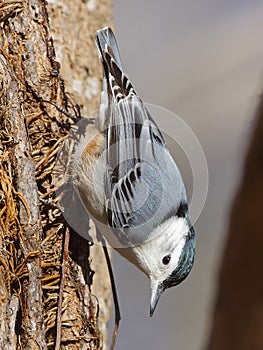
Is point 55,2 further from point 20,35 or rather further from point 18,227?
point 18,227

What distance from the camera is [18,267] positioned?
2.68 m

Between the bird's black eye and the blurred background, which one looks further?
the blurred background

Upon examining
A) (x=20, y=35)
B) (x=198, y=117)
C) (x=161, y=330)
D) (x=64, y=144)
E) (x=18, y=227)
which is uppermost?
(x=20, y=35)

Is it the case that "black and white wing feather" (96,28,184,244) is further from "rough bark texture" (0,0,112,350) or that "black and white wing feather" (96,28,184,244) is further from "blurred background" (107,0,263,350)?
"blurred background" (107,0,263,350)

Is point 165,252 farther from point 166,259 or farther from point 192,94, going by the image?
point 192,94

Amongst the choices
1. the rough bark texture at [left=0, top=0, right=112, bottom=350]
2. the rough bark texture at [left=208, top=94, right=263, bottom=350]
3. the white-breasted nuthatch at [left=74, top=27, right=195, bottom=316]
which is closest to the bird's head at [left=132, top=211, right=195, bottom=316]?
the white-breasted nuthatch at [left=74, top=27, right=195, bottom=316]

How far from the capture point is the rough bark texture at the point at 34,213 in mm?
2668

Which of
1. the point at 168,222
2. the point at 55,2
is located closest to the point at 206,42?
the point at 55,2

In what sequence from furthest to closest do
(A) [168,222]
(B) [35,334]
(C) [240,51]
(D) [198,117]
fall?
(D) [198,117]
(C) [240,51]
(A) [168,222]
(B) [35,334]

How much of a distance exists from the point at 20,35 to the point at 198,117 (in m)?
3.69

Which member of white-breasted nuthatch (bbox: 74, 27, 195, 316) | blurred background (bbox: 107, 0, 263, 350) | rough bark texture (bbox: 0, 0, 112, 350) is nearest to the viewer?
rough bark texture (bbox: 0, 0, 112, 350)

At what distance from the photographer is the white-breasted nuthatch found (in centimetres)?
313

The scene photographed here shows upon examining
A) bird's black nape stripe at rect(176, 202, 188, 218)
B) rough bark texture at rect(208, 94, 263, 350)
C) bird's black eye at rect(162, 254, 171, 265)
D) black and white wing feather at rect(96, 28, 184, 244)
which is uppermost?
black and white wing feather at rect(96, 28, 184, 244)

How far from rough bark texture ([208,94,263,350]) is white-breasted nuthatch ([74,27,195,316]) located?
3.22ft
